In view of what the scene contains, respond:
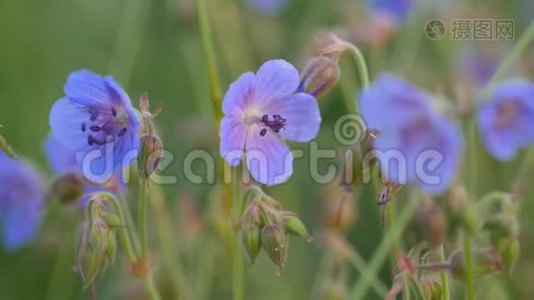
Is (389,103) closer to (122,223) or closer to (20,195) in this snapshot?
(122,223)

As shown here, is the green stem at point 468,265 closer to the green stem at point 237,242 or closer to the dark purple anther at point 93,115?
the green stem at point 237,242

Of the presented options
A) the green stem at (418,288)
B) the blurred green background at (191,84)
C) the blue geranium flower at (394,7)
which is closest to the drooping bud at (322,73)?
the green stem at (418,288)

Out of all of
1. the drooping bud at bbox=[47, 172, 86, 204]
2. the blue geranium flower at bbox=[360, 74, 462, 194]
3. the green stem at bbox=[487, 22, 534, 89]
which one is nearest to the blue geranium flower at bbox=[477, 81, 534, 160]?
the green stem at bbox=[487, 22, 534, 89]

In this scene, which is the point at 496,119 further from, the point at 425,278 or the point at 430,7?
the point at 430,7

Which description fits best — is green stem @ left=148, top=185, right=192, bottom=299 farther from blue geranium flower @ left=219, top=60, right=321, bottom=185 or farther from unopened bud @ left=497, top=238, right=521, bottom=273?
unopened bud @ left=497, top=238, right=521, bottom=273

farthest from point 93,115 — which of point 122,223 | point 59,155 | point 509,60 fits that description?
point 509,60

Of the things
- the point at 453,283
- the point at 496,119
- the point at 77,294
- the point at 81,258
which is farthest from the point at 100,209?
the point at 77,294
